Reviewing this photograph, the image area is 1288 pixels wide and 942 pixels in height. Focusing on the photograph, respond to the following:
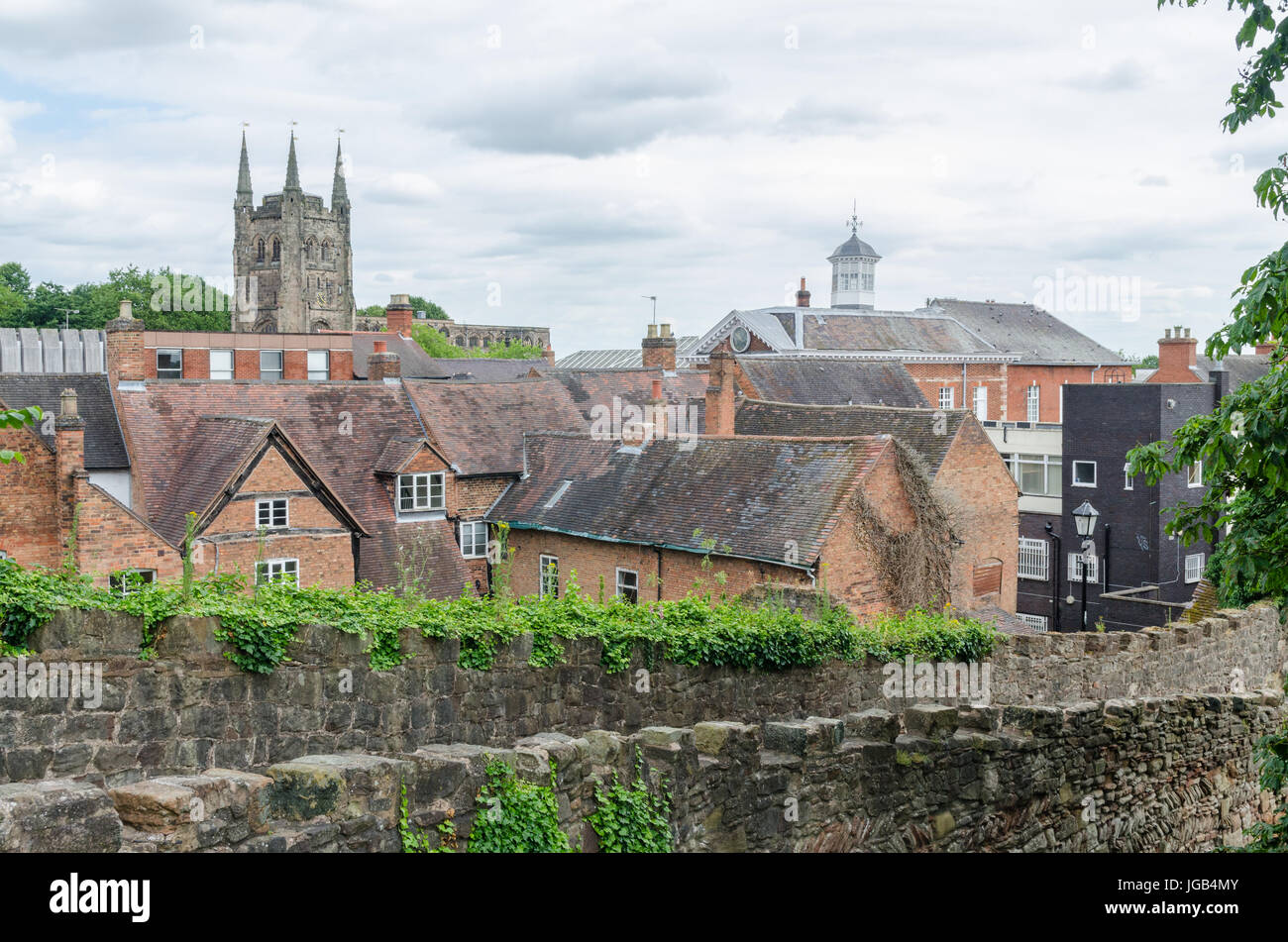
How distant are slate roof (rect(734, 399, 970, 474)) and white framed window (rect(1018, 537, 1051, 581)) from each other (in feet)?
40.3

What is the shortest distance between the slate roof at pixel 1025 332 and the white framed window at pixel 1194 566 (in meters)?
33.2

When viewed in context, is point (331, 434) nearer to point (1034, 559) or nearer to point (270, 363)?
point (270, 363)

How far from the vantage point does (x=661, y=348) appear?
4684cm

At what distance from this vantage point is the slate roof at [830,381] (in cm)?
4325

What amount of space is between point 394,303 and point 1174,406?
1967 inches

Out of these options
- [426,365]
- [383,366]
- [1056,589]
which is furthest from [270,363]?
[1056,589]

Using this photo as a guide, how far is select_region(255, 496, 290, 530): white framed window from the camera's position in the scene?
25.2 meters

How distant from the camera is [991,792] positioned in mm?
9852

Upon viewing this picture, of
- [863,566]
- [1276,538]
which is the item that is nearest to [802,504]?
[863,566]

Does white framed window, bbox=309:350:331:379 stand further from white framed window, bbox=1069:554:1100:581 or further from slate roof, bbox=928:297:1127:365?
slate roof, bbox=928:297:1127:365

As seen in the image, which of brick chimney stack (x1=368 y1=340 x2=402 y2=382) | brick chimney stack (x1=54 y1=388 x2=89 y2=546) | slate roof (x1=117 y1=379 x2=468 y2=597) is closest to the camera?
brick chimney stack (x1=54 y1=388 x2=89 y2=546)

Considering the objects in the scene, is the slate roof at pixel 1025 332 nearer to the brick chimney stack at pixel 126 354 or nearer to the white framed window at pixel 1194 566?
the white framed window at pixel 1194 566

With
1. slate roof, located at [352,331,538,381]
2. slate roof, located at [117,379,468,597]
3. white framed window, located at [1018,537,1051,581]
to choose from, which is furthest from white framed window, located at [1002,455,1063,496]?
slate roof, located at [352,331,538,381]
